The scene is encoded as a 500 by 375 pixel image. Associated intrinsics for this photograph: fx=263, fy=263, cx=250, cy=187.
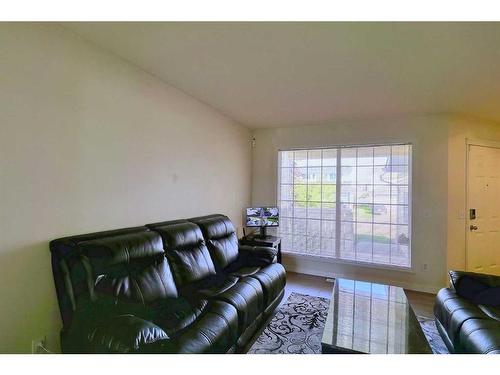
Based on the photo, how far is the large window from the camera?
384 centimetres

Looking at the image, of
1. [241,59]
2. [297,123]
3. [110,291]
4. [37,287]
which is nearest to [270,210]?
[297,123]

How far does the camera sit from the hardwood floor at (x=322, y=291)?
3.09 m

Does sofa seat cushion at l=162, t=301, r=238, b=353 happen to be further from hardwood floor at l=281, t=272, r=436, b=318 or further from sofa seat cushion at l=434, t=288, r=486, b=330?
sofa seat cushion at l=434, t=288, r=486, b=330

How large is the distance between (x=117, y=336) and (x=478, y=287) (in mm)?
2783

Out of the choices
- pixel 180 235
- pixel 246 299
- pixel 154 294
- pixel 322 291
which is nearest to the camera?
pixel 154 294

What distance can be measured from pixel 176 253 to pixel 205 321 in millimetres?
849

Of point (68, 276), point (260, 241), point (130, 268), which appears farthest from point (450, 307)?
point (68, 276)

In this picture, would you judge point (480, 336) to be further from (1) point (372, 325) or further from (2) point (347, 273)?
(2) point (347, 273)

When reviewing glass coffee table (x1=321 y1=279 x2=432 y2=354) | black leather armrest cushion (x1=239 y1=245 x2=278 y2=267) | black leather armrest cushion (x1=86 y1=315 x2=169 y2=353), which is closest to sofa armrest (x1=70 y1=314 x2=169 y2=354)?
black leather armrest cushion (x1=86 y1=315 x2=169 y2=353)

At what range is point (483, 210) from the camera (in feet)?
12.5

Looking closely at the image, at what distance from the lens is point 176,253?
8.04ft

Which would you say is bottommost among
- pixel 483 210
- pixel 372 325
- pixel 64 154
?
pixel 372 325

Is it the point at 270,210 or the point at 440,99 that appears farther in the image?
the point at 270,210
